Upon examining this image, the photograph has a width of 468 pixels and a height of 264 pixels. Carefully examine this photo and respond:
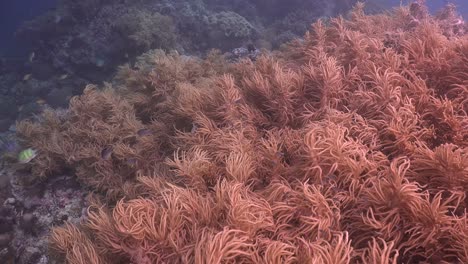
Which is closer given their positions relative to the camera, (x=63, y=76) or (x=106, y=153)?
(x=106, y=153)

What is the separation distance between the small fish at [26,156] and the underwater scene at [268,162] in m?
0.04

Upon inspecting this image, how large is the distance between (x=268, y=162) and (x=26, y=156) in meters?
5.38

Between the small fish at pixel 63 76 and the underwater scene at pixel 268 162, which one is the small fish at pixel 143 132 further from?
the small fish at pixel 63 76

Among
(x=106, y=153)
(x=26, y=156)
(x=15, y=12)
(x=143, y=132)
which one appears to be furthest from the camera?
(x=15, y=12)

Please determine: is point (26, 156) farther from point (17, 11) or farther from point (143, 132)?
point (17, 11)

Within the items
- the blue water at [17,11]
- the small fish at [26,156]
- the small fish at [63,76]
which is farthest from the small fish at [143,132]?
the blue water at [17,11]

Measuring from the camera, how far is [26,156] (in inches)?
283

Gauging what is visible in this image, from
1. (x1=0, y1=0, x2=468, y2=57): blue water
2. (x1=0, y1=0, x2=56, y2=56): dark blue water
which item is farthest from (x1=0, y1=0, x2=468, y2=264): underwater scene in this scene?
(x1=0, y1=0, x2=56, y2=56): dark blue water

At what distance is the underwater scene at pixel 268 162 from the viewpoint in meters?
3.27

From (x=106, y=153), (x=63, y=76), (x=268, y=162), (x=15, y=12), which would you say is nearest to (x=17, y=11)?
(x=15, y=12)

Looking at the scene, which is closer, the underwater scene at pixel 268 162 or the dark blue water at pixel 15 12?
the underwater scene at pixel 268 162

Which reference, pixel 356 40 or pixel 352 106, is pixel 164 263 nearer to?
pixel 352 106

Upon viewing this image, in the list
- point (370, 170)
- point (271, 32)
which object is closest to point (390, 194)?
point (370, 170)

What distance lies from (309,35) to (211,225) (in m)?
5.83
